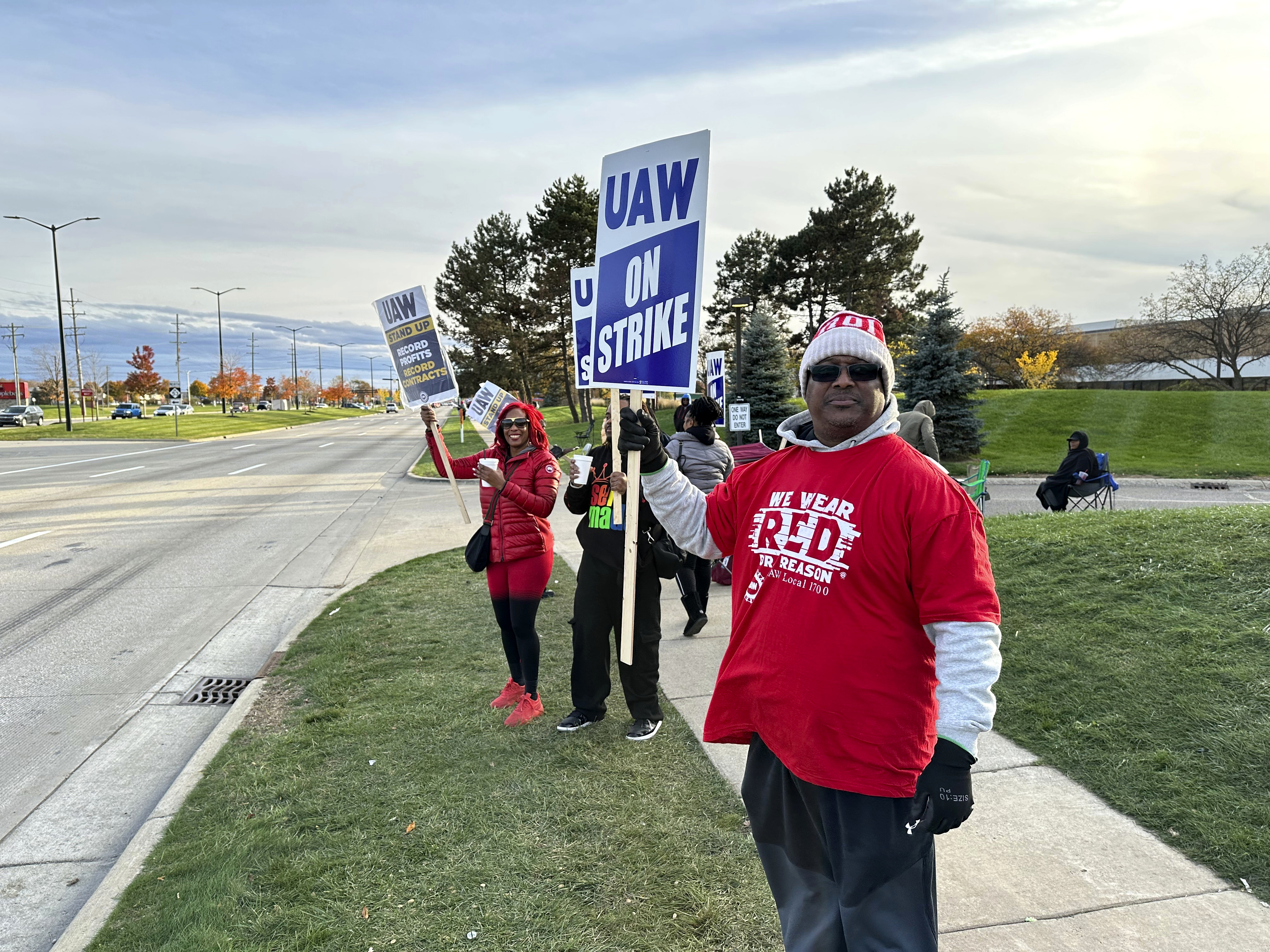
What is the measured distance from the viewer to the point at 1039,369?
50.8 m

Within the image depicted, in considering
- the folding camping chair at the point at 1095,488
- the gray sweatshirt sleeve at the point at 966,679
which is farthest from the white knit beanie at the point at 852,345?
the folding camping chair at the point at 1095,488

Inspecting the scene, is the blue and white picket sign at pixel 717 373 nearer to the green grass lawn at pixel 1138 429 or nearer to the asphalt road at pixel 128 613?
the asphalt road at pixel 128 613

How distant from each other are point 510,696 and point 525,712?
0.91ft

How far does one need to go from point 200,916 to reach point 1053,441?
27745 mm

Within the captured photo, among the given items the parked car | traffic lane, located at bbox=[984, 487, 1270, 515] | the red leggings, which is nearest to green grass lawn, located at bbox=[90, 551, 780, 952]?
the red leggings

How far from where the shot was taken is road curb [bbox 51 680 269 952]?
2998 mm

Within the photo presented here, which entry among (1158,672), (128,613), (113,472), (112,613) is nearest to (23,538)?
(112,613)

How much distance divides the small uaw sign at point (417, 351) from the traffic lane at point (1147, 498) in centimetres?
1063

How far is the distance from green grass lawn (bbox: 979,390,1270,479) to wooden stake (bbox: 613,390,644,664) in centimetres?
2000

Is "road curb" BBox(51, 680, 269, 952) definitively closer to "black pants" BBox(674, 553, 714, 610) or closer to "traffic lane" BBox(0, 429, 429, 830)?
"traffic lane" BBox(0, 429, 429, 830)

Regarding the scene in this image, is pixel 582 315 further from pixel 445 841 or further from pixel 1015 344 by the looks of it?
pixel 1015 344

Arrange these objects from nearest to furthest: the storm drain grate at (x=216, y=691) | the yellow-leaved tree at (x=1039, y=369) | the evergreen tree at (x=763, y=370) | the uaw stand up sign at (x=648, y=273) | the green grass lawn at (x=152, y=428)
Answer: the uaw stand up sign at (x=648, y=273) → the storm drain grate at (x=216, y=691) → the evergreen tree at (x=763, y=370) → the green grass lawn at (x=152, y=428) → the yellow-leaved tree at (x=1039, y=369)

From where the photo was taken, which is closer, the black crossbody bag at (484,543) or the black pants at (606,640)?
the black pants at (606,640)

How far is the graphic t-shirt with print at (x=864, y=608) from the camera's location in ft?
6.26
